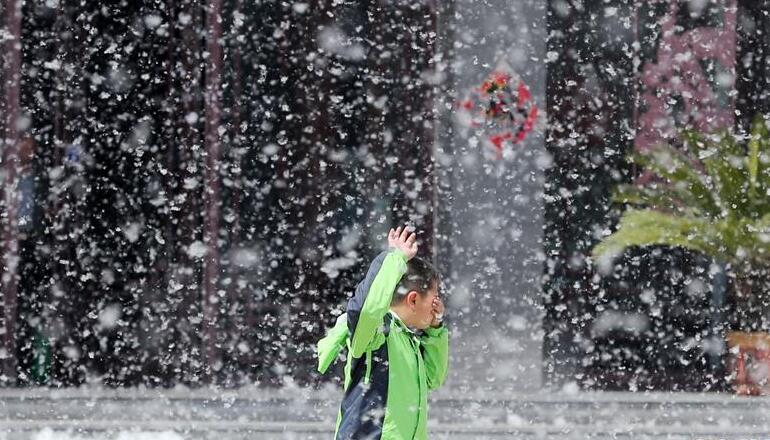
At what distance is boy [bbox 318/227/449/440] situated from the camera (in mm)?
3807

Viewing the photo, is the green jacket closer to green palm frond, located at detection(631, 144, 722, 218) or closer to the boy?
the boy

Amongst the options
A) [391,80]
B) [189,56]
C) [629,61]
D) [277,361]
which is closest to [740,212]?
[629,61]

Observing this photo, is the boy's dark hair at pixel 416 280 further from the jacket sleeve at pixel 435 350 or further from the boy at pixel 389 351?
the jacket sleeve at pixel 435 350

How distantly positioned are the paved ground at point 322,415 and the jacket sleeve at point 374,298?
3.82 m

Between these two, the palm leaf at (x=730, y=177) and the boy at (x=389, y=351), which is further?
the palm leaf at (x=730, y=177)

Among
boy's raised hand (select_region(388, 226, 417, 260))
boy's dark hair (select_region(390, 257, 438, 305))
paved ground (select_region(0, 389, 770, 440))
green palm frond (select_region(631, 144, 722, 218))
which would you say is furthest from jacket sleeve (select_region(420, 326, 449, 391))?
green palm frond (select_region(631, 144, 722, 218))

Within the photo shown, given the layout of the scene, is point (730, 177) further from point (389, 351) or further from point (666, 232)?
point (389, 351)

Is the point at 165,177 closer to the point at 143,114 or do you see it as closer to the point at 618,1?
the point at 143,114

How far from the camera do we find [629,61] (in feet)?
33.3

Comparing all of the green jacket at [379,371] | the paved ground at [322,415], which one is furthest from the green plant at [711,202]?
the green jacket at [379,371]

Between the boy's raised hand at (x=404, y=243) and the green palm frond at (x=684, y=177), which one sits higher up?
the green palm frond at (x=684, y=177)

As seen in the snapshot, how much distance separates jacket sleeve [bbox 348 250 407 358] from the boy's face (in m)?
0.12

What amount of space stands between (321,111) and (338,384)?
2220 millimetres

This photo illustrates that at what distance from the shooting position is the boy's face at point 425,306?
389 centimetres
